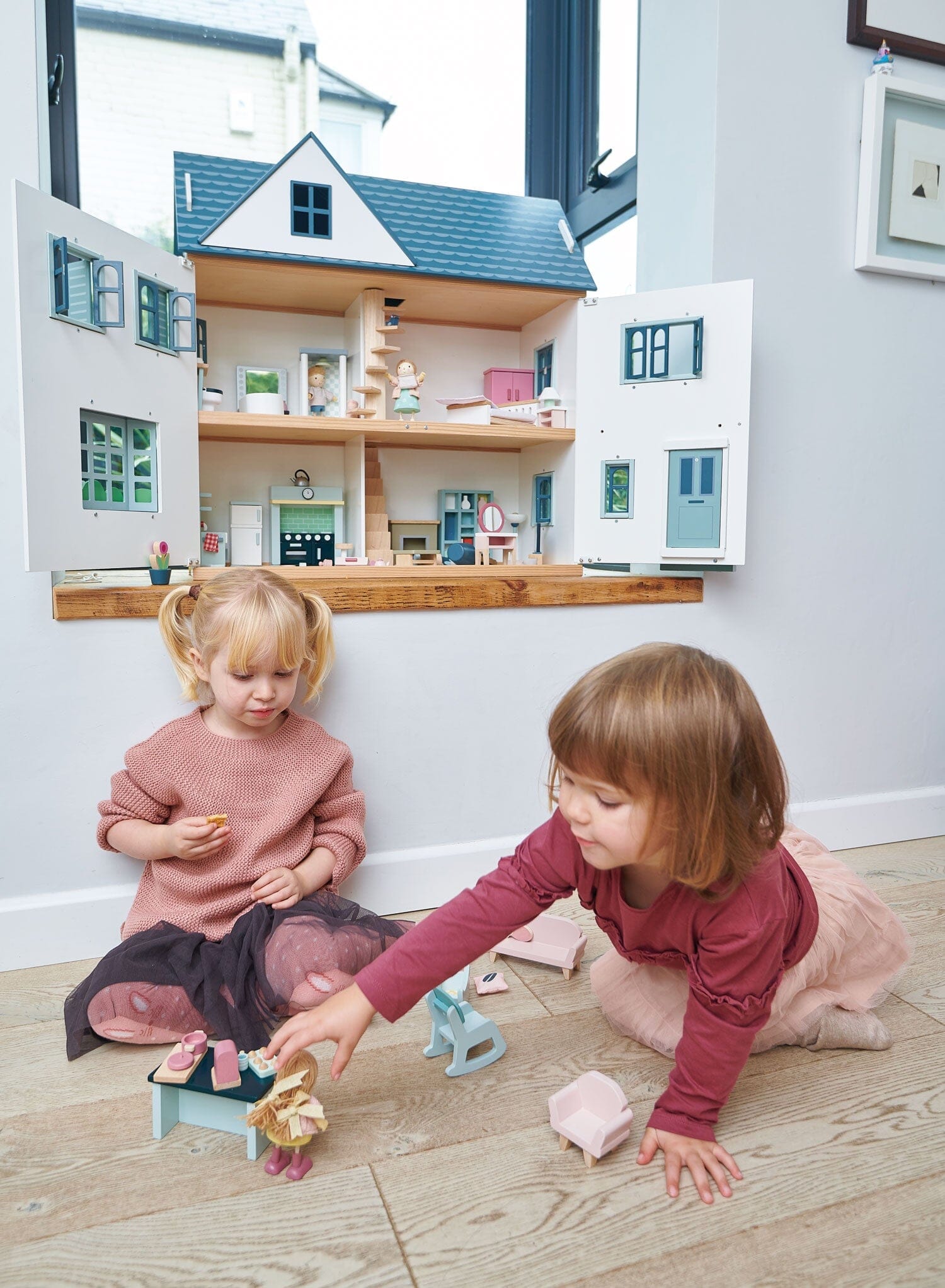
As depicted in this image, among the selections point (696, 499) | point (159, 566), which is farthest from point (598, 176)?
point (159, 566)

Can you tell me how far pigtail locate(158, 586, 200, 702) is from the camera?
1.19 m

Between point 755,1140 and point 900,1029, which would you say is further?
point 900,1029

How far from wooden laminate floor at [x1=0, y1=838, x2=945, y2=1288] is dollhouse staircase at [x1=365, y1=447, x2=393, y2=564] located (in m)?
0.93

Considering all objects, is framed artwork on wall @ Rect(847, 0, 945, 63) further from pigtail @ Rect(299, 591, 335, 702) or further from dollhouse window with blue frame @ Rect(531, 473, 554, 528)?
pigtail @ Rect(299, 591, 335, 702)

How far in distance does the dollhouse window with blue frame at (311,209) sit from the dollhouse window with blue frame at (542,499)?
0.61 m

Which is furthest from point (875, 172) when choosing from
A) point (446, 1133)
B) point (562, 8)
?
point (446, 1133)

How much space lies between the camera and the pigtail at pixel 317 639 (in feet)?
4.07

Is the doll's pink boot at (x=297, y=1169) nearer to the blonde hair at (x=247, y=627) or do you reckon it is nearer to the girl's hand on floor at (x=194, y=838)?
the girl's hand on floor at (x=194, y=838)

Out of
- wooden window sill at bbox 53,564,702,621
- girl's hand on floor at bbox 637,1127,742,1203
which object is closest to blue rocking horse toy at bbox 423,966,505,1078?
girl's hand on floor at bbox 637,1127,742,1203

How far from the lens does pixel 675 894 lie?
89 centimetres

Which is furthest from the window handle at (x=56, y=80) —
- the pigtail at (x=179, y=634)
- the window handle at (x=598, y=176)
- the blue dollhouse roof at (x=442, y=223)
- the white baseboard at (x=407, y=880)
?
the white baseboard at (x=407, y=880)

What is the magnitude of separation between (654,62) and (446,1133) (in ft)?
5.60

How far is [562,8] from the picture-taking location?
2.01m

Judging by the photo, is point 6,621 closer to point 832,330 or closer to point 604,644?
point 604,644
